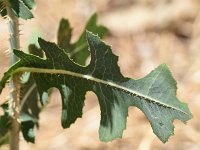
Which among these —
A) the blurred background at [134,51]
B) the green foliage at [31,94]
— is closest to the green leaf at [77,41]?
the green foliage at [31,94]

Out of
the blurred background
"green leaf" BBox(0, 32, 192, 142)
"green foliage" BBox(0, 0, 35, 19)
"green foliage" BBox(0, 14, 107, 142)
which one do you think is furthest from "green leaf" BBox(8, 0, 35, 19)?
the blurred background

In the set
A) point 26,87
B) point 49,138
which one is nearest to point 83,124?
point 49,138

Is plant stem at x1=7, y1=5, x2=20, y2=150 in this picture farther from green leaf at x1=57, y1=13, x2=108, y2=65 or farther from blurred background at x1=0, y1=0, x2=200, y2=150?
blurred background at x1=0, y1=0, x2=200, y2=150

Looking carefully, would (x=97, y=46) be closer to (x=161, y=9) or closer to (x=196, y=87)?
(x=196, y=87)

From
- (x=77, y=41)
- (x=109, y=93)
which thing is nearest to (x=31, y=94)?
(x=77, y=41)

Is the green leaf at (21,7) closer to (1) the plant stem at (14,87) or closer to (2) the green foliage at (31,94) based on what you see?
(1) the plant stem at (14,87)

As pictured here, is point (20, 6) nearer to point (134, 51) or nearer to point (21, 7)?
point (21, 7)
